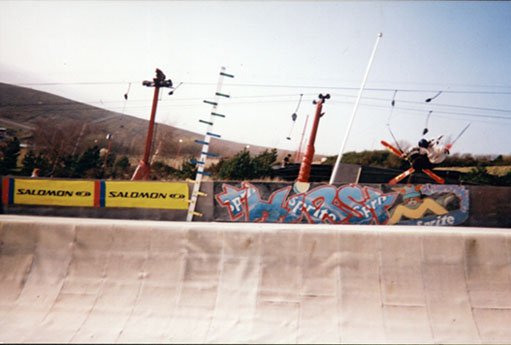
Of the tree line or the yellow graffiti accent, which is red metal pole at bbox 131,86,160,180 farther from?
the yellow graffiti accent

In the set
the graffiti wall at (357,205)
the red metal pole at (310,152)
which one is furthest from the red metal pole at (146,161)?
the graffiti wall at (357,205)

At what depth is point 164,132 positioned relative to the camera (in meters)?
55.1

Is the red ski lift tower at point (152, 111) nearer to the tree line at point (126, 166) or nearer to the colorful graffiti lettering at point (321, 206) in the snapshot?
the tree line at point (126, 166)

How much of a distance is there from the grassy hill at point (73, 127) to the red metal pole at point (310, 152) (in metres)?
18.3

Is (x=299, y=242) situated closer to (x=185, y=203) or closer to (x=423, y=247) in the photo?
(x=423, y=247)

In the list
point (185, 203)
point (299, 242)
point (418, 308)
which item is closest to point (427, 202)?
point (418, 308)

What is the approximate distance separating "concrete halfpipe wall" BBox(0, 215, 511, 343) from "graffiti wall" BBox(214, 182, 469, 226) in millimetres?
Answer: 2903

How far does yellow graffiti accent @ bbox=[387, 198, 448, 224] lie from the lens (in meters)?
15.0

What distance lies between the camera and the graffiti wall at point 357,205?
14938 millimetres

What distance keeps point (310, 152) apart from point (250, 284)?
672 inches

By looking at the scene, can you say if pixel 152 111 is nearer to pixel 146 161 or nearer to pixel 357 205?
pixel 146 161

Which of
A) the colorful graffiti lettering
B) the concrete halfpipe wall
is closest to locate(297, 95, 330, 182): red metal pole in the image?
the colorful graffiti lettering

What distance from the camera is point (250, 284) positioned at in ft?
37.1

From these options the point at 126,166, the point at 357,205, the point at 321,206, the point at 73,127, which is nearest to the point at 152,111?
the point at 126,166
